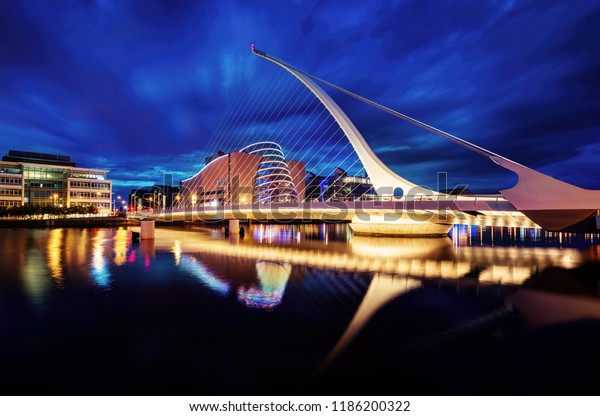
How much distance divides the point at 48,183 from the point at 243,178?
148 feet

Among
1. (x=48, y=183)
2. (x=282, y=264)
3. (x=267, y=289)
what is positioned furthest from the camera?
(x=48, y=183)

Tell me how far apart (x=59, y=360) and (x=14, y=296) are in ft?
23.1

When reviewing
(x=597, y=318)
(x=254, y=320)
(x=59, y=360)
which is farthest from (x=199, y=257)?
(x=597, y=318)

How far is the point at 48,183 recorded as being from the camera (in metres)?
77.7

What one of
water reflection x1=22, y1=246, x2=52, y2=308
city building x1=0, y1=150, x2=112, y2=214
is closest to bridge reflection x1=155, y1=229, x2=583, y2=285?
water reflection x1=22, y1=246, x2=52, y2=308

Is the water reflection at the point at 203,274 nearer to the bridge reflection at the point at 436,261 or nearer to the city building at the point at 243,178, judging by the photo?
the bridge reflection at the point at 436,261

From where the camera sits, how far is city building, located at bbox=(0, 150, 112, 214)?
7088 centimetres

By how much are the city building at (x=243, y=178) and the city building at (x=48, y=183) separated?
69.4ft

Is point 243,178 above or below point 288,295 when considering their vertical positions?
above

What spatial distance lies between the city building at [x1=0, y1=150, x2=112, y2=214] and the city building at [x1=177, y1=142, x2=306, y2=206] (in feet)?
69.4

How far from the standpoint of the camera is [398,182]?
27859 millimetres

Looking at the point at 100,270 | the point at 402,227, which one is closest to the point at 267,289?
the point at 100,270

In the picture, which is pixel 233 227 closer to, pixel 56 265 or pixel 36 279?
pixel 56 265
